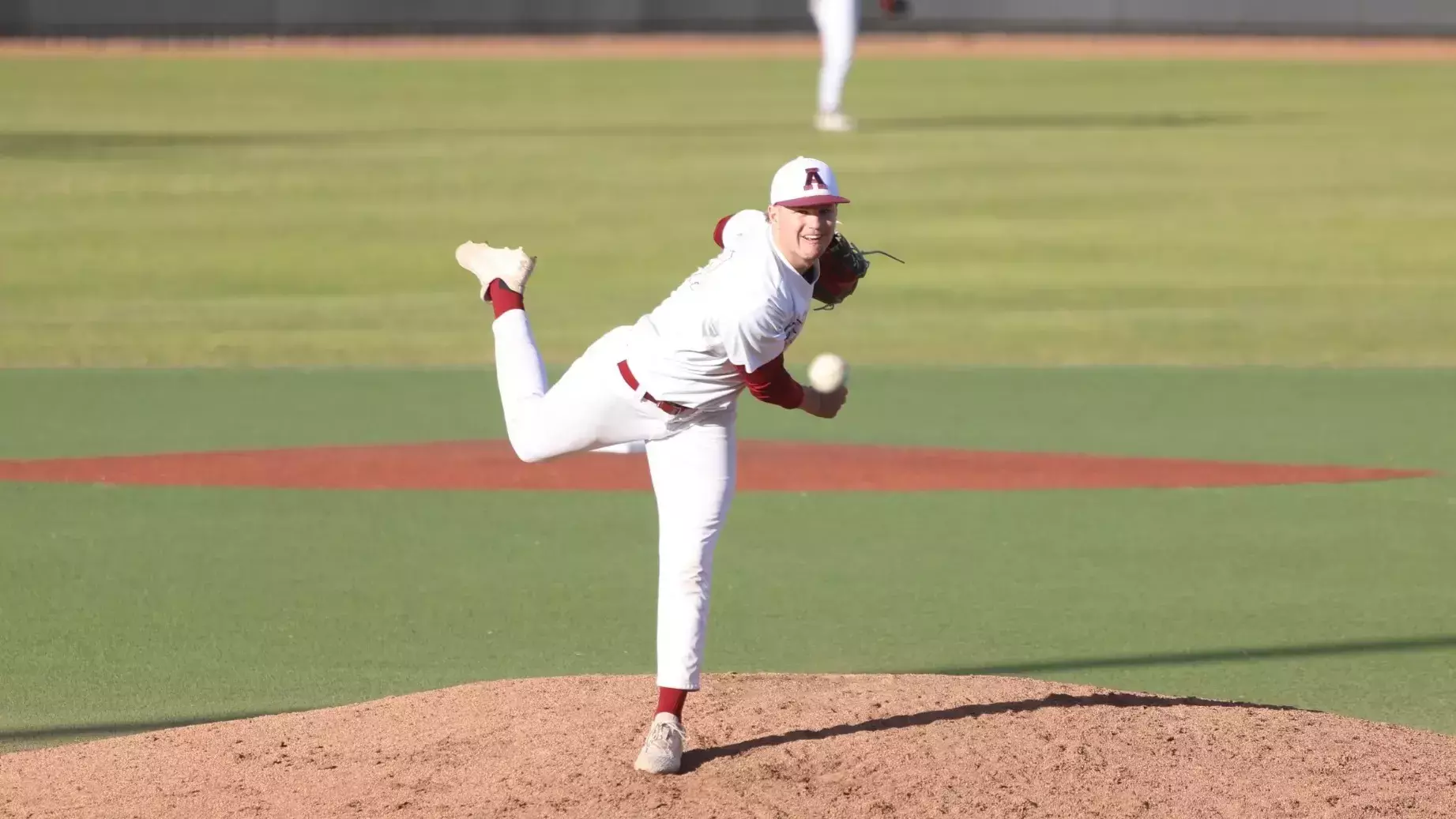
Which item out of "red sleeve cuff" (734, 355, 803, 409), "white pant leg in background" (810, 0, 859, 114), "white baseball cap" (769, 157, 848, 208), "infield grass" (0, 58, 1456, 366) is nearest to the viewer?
"white baseball cap" (769, 157, 848, 208)

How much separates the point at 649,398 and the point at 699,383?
0.15m

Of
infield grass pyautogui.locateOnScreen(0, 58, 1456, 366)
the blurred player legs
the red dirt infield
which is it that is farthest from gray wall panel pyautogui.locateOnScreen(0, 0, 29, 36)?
the red dirt infield

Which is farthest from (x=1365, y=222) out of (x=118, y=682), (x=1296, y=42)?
(x=1296, y=42)

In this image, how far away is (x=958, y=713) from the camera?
588cm

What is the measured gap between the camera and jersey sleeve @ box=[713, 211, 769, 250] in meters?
5.40

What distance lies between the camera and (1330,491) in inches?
398

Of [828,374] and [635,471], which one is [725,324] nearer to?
[828,374]

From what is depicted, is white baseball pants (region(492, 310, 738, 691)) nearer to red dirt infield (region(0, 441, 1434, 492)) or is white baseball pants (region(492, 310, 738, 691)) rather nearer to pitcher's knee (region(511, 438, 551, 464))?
pitcher's knee (region(511, 438, 551, 464))

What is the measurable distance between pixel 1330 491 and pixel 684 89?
2405cm

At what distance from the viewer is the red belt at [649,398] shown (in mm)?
5359

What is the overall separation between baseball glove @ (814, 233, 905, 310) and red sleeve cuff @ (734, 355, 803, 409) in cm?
29

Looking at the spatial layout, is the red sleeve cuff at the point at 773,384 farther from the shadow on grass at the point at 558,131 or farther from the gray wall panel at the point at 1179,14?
the gray wall panel at the point at 1179,14

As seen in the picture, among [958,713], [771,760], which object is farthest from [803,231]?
[958,713]

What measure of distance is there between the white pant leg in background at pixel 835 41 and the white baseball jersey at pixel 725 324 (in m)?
20.3
